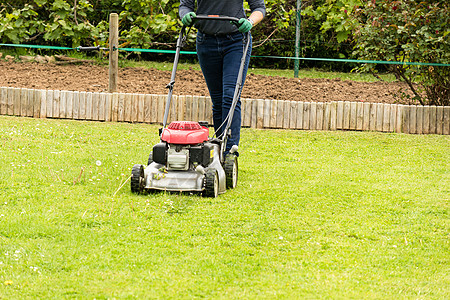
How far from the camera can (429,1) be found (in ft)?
26.9

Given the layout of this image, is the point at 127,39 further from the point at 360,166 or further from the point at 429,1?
the point at 360,166

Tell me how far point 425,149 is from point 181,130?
10.4 feet

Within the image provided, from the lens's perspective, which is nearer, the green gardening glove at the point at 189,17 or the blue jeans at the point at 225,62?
the green gardening glove at the point at 189,17

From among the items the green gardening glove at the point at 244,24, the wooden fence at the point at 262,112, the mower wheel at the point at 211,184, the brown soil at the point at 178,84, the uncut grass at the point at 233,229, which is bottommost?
the uncut grass at the point at 233,229

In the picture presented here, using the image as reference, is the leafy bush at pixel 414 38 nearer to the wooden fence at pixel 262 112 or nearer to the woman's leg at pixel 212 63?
the wooden fence at pixel 262 112

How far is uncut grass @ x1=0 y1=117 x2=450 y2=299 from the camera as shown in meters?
3.03

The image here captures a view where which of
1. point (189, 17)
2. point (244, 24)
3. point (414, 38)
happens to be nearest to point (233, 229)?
point (244, 24)

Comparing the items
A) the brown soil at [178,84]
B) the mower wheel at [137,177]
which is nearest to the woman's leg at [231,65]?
the mower wheel at [137,177]

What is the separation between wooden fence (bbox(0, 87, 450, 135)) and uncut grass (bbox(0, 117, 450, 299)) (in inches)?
63.5

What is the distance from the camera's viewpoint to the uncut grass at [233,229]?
3.03 meters

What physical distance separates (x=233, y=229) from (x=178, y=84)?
597 cm

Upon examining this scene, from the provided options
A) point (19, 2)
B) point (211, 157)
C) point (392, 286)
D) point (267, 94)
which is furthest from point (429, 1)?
point (19, 2)

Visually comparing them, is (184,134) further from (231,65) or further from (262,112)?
(262,112)

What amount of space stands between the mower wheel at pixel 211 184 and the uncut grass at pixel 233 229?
0.07 metres
